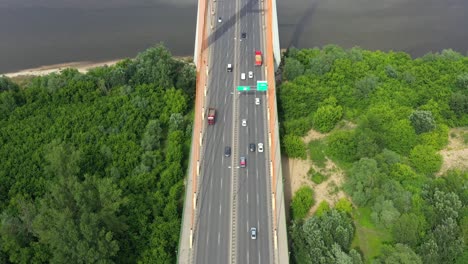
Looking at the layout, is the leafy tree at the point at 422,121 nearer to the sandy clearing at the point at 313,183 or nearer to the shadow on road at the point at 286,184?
the sandy clearing at the point at 313,183

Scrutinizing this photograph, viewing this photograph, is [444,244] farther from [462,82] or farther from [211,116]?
[462,82]

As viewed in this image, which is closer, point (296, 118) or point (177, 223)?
point (177, 223)

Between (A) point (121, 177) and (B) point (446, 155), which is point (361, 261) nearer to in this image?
(B) point (446, 155)

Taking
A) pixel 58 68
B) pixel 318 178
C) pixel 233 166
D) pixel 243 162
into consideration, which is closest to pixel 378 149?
pixel 318 178

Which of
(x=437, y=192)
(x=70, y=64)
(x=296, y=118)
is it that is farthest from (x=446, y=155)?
(x=70, y=64)

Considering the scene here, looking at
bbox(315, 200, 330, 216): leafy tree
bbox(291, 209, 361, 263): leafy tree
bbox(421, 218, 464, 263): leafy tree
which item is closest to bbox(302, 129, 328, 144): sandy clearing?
bbox(315, 200, 330, 216): leafy tree

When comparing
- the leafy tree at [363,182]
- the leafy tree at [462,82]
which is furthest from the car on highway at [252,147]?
the leafy tree at [462,82]

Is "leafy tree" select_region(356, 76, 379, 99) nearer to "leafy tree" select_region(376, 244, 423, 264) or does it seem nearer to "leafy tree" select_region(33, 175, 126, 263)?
"leafy tree" select_region(376, 244, 423, 264)
